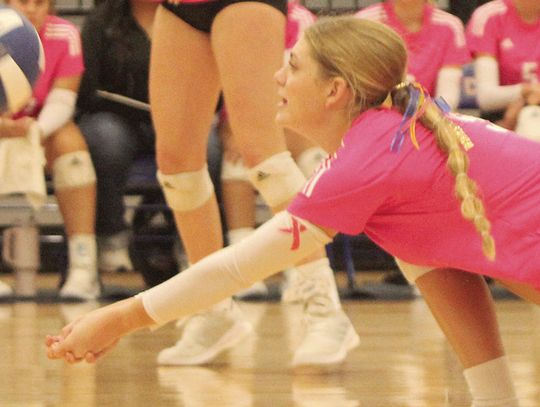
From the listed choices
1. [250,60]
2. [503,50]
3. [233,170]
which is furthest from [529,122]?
[250,60]

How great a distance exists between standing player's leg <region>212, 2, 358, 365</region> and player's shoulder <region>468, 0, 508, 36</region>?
6.78 ft

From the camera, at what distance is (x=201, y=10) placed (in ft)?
9.05

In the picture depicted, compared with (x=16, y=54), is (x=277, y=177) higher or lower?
lower

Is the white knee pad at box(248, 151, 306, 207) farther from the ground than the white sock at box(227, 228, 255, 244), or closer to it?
farther from the ground

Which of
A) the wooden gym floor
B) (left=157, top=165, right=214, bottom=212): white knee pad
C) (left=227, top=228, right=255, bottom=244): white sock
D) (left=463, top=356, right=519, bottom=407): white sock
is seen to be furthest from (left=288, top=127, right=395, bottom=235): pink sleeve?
(left=227, top=228, right=255, bottom=244): white sock

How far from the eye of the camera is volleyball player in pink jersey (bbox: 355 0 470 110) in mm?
4675

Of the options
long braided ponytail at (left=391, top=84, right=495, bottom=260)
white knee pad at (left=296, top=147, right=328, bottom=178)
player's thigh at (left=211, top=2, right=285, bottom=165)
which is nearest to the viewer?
long braided ponytail at (left=391, top=84, right=495, bottom=260)

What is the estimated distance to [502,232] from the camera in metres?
1.86

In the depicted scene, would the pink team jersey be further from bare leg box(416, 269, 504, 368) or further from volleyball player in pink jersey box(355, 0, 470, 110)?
bare leg box(416, 269, 504, 368)

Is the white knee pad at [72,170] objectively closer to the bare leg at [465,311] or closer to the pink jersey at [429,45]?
the pink jersey at [429,45]

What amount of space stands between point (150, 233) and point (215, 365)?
2.07 metres

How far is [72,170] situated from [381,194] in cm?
290

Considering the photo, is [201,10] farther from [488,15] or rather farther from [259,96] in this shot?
[488,15]

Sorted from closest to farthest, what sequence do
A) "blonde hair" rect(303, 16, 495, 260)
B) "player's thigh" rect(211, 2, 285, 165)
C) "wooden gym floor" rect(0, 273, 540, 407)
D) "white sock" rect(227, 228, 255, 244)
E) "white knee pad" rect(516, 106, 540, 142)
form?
1. "blonde hair" rect(303, 16, 495, 260)
2. "wooden gym floor" rect(0, 273, 540, 407)
3. "player's thigh" rect(211, 2, 285, 165)
4. "white knee pad" rect(516, 106, 540, 142)
5. "white sock" rect(227, 228, 255, 244)
